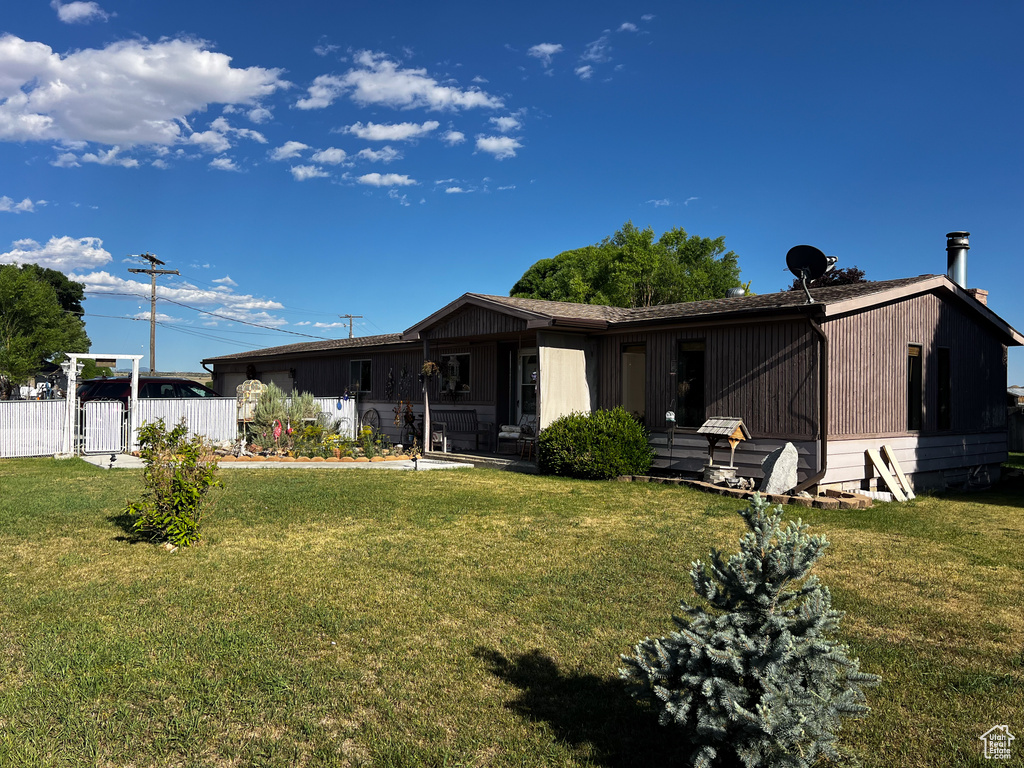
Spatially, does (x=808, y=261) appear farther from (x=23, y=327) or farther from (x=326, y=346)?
(x=23, y=327)

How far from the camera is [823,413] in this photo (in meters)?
10.0

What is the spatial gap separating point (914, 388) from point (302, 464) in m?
11.3

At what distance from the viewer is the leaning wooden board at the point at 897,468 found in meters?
10.9

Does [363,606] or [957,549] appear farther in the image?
[957,549]

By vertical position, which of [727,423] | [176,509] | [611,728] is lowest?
[611,728]

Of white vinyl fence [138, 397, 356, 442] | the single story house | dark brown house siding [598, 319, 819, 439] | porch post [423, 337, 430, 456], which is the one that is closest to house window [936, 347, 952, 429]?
the single story house

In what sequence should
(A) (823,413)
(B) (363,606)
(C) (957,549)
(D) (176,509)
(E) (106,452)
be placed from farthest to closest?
(E) (106,452) → (A) (823,413) → (C) (957,549) → (D) (176,509) → (B) (363,606)

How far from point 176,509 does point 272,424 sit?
29.3ft

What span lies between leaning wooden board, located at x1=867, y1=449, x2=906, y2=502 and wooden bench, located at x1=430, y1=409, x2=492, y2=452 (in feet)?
25.5

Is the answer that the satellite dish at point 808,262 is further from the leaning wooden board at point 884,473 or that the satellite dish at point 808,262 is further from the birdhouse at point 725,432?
the leaning wooden board at point 884,473

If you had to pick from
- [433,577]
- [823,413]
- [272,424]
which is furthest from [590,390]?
[433,577]

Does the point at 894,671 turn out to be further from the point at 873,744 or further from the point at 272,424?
the point at 272,424

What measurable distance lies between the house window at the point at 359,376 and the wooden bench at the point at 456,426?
3.80 meters

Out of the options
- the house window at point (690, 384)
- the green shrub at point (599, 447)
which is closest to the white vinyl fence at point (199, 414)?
the green shrub at point (599, 447)
